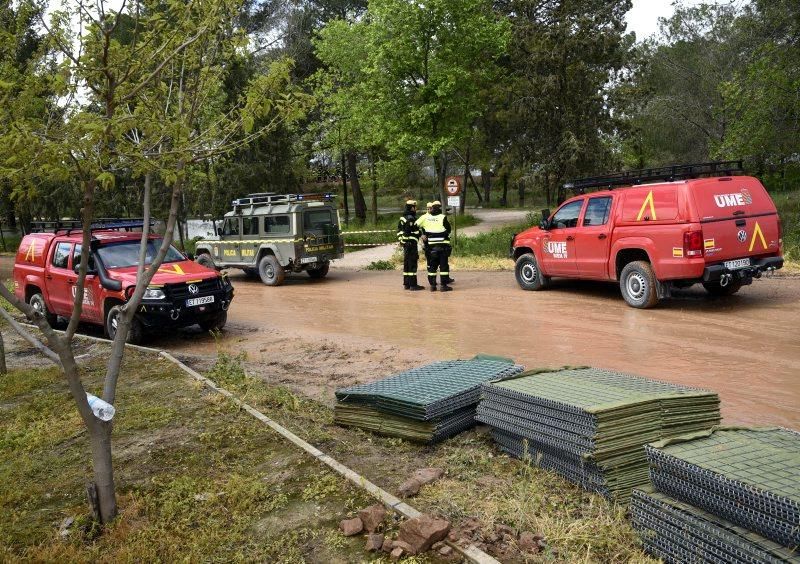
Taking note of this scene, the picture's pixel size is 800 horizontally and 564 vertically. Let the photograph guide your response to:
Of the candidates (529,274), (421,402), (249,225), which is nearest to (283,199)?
(249,225)

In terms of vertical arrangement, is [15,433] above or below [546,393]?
below

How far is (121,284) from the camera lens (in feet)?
33.3

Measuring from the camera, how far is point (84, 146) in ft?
12.5

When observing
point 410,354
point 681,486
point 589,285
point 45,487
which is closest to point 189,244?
point 589,285

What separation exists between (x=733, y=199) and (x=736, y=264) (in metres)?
1.01

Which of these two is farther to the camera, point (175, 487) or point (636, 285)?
point (636, 285)

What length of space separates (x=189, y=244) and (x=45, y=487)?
29004 millimetres

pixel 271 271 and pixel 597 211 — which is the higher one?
pixel 597 211

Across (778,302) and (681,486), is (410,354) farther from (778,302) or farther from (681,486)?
(778,302)

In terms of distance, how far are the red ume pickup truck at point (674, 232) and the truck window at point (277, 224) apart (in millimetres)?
7548

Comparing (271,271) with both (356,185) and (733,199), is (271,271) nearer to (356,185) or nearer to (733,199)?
(733,199)

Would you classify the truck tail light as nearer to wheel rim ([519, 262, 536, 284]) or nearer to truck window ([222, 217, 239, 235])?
wheel rim ([519, 262, 536, 284])

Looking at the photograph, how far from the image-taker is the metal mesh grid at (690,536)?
306 cm

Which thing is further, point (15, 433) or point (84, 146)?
point (15, 433)
